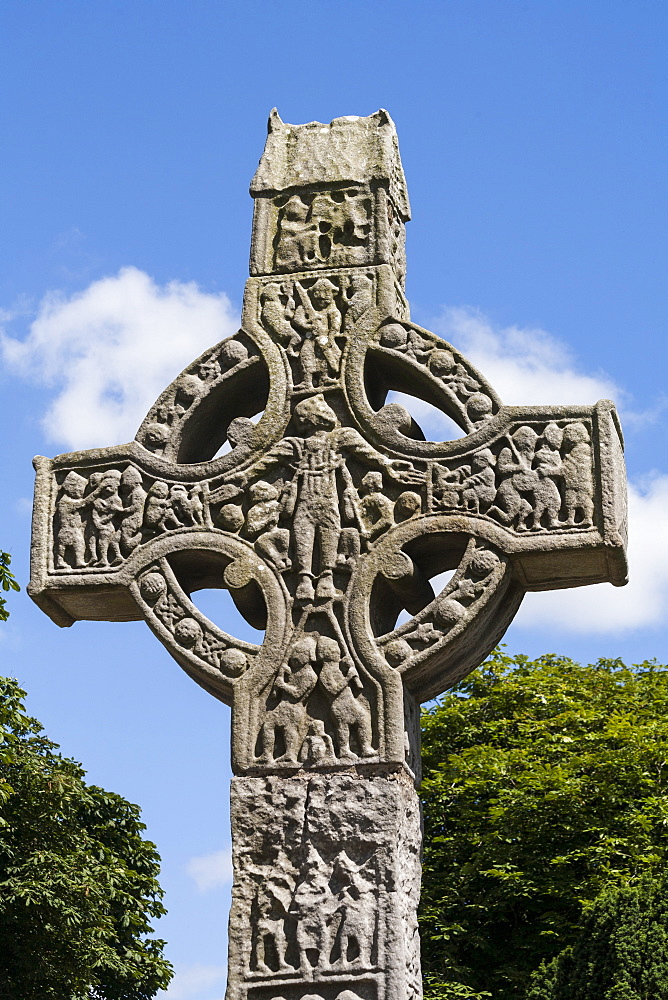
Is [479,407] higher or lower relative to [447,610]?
higher

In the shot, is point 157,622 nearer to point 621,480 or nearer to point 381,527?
point 381,527

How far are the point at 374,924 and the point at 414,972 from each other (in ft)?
1.02

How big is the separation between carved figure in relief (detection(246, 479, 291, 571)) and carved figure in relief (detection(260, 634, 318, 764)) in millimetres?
417

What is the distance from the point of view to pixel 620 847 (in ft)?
62.9

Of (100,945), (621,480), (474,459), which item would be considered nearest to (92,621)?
(474,459)

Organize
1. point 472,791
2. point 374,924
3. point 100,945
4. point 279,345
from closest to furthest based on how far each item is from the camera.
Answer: point 374,924, point 279,345, point 100,945, point 472,791

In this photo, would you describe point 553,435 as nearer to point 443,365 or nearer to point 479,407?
point 479,407

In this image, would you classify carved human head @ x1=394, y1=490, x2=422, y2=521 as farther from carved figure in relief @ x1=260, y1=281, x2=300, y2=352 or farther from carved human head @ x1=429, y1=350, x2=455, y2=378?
carved figure in relief @ x1=260, y1=281, x2=300, y2=352

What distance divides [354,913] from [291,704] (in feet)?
2.89

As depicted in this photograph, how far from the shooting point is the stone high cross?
5867 mm

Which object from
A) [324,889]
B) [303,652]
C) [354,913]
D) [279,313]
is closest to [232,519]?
[303,652]

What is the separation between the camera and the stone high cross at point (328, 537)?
5.87 m

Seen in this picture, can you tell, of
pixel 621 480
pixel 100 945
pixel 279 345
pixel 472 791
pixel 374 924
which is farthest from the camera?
pixel 472 791

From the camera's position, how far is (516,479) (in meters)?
6.31
